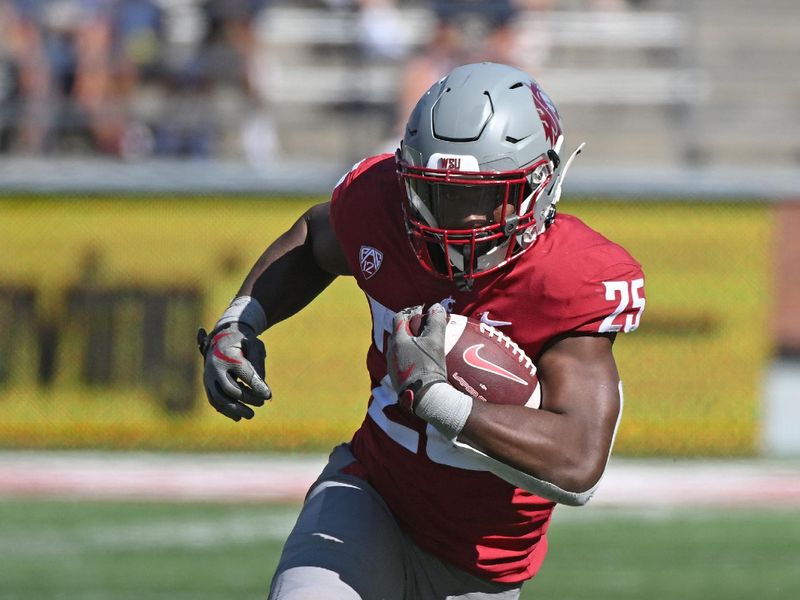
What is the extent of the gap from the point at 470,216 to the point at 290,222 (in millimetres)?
5436

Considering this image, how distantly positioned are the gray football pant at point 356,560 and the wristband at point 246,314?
0.44 m

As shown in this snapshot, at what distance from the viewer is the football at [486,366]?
3064 millimetres

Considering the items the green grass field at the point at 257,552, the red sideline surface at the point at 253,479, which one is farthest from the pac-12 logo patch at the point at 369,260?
the red sideline surface at the point at 253,479

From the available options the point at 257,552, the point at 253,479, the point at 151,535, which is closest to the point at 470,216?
the point at 257,552

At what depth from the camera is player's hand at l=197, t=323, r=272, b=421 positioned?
3.35 m

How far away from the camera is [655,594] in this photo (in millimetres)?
5531

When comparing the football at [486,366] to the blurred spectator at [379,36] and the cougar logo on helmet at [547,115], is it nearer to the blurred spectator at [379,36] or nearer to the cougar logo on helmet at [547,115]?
the cougar logo on helmet at [547,115]

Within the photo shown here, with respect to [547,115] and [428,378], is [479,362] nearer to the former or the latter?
[428,378]

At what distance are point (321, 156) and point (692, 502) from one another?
11.9 feet

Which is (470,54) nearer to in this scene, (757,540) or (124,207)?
(124,207)

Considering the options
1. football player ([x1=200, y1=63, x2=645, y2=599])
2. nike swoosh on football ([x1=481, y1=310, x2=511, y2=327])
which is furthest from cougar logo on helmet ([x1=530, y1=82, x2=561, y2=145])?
nike swoosh on football ([x1=481, y1=310, x2=511, y2=327])

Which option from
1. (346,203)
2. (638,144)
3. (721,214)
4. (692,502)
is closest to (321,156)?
(638,144)

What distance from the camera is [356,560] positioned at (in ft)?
10.5

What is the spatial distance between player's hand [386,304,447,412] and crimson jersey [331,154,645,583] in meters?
0.17
